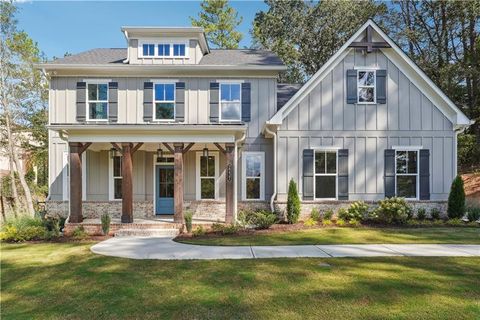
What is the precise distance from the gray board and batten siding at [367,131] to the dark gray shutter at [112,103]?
23.8 feet

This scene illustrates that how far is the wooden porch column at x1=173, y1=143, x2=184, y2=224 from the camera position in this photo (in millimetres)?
11094

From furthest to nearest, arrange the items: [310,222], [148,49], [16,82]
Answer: [16,82] → [148,49] → [310,222]

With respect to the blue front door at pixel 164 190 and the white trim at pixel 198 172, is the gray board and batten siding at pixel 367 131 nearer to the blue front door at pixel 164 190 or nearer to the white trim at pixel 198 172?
the white trim at pixel 198 172

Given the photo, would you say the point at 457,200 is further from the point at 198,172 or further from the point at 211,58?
the point at 211,58

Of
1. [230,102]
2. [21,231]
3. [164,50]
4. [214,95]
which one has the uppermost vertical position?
[164,50]

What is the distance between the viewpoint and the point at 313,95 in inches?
503

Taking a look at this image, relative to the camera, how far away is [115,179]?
13797mm

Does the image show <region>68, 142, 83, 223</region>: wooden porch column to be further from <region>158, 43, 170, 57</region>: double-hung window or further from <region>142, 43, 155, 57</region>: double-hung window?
<region>158, 43, 170, 57</region>: double-hung window

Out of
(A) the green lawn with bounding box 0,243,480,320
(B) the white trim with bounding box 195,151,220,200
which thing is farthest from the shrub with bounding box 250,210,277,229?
(A) the green lawn with bounding box 0,243,480,320

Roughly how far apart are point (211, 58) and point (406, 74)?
8.61 metres

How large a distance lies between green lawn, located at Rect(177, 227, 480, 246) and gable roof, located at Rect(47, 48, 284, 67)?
738 cm

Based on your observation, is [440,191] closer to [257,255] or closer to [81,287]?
[257,255]

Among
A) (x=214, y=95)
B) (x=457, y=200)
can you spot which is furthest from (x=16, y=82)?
(x=457, y=200)

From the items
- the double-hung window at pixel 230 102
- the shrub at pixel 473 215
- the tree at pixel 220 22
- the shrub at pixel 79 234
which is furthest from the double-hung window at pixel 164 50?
the shrub at pixel 473 215
